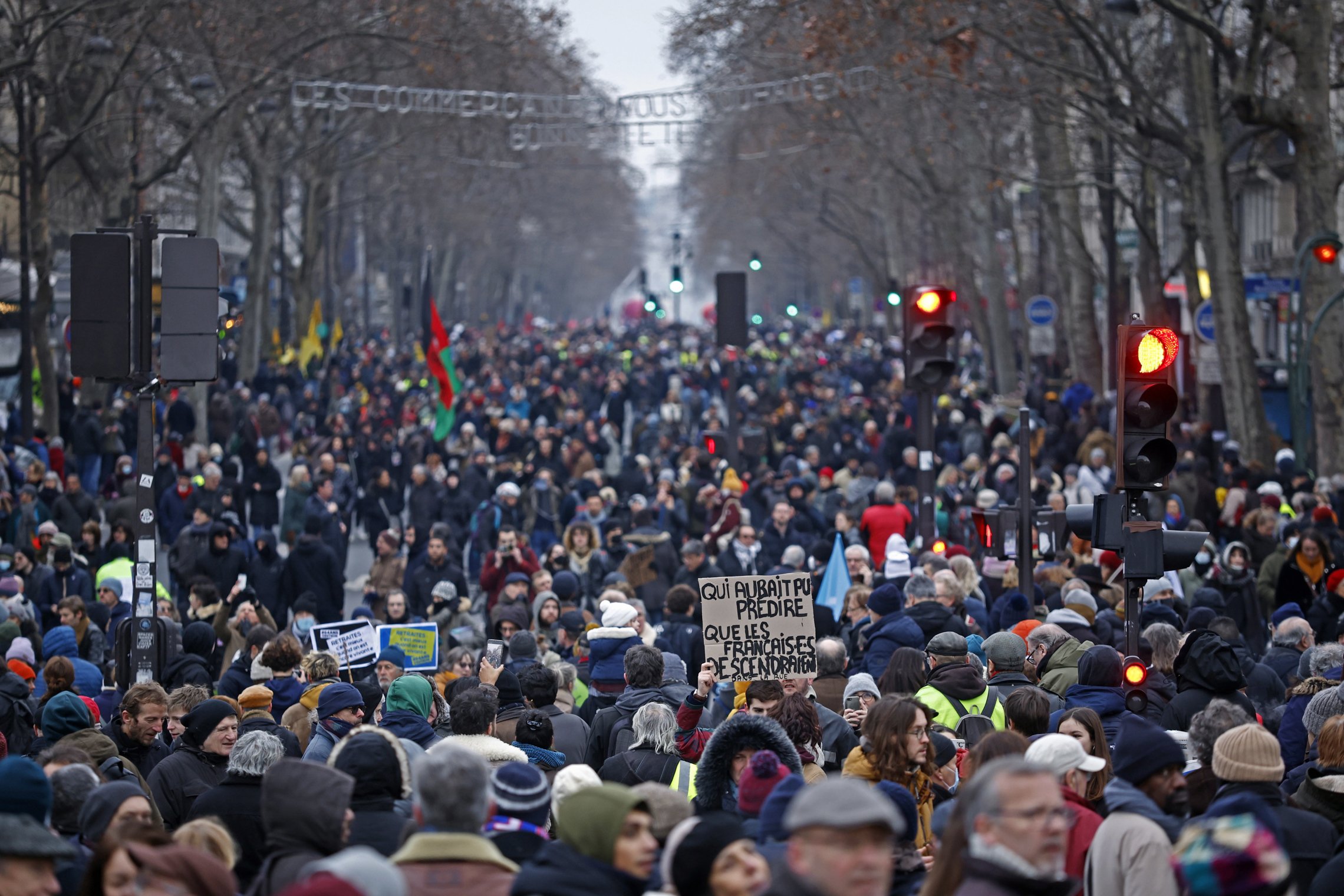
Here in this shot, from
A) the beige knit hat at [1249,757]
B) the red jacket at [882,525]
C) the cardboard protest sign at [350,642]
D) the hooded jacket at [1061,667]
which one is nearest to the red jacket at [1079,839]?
the beige knit hat at [1249,757]

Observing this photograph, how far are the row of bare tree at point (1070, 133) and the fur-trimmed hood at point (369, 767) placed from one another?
15497mm

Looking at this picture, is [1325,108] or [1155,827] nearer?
[1155,827]

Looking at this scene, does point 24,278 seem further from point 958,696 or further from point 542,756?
point 958,696

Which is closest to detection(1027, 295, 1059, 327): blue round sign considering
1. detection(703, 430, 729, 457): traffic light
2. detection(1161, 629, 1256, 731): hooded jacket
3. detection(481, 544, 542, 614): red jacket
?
detection(703, 430, 729, 457): traffic light

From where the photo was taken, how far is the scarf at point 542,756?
8156mm

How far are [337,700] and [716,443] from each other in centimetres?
1657

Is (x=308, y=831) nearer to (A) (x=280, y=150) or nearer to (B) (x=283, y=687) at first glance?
(B) (x=283, y=687)

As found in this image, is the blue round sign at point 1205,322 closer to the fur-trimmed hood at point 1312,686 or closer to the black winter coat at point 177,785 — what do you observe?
the fur-trimmed hood at point 1312,686

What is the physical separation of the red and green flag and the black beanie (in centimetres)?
1866

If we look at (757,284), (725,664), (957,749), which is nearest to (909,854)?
(957,749)

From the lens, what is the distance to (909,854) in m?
6.43

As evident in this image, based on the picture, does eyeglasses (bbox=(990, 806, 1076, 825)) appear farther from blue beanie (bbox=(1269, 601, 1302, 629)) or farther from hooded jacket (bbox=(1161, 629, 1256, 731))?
blue beanie (bbox=(1269, 601, 1302, 629))

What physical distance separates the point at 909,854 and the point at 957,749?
185cm

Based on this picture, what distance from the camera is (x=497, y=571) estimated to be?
16016 mm
